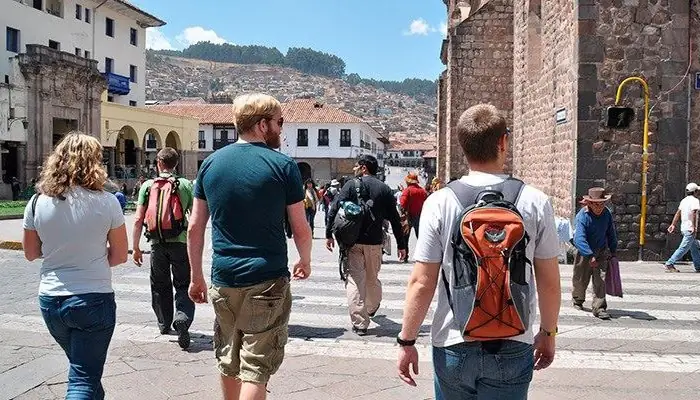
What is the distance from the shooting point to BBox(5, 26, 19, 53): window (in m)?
34.2

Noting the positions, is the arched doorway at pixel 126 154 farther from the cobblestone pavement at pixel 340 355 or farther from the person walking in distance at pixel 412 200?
the cobblestone pavement at pixel 340 355

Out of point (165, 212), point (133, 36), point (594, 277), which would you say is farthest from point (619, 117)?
point (133, 36)

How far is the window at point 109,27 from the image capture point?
43.4m

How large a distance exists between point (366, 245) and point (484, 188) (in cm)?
390

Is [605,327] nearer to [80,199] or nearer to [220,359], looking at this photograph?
[220,359]

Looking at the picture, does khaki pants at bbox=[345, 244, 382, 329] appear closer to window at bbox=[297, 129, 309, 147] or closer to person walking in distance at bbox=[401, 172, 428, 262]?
person walking in distance at bbox=[401, 172, 428, 262]

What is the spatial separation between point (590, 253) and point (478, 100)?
13.6 meters

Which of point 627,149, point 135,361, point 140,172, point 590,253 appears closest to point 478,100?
point 627,149

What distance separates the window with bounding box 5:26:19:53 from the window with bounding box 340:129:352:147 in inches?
1336

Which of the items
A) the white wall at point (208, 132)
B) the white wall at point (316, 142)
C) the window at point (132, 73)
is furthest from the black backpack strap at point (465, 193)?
the white wall at point (208, 132)

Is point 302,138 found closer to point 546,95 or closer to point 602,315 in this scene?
point 546,95

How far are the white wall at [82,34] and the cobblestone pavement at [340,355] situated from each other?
30.5m

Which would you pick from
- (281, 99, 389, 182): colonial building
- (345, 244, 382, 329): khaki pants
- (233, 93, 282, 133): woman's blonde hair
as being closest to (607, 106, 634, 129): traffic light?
(345, 244, 382, 329): khaki pants

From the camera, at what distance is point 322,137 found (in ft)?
212
